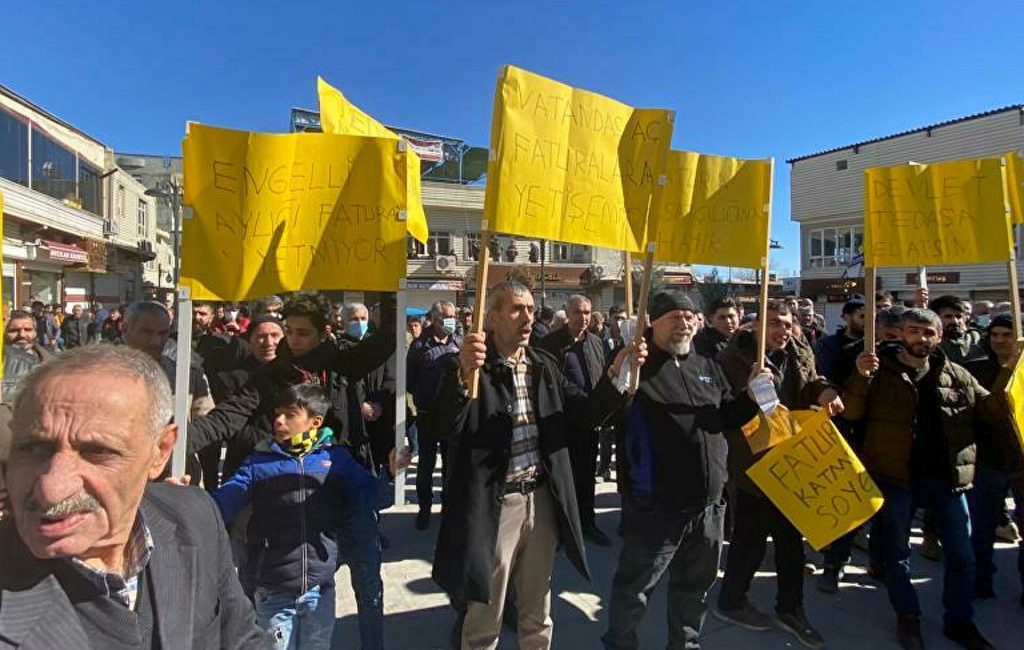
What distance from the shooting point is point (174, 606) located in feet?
4.21

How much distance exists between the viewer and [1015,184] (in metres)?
4.06

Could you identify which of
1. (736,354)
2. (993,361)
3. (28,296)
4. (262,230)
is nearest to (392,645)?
(262,230)

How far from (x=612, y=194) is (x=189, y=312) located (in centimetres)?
205

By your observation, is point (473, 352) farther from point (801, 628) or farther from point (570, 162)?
point (801, 628)

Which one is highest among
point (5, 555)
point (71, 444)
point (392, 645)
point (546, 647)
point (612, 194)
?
point (612, 194)

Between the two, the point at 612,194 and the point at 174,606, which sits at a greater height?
the point at 612,194

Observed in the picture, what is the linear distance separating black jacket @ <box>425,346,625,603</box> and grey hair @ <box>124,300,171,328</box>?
79.3 inches

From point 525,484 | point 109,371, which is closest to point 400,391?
point 525,484

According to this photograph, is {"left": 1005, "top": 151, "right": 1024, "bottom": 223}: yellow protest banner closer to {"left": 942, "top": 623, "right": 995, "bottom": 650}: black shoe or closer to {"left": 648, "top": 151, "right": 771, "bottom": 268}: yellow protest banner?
{"left": 648, "top": 151, "right": 771, "bottom": 268}: yellow protest banner

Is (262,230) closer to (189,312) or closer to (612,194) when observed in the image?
(189,312)

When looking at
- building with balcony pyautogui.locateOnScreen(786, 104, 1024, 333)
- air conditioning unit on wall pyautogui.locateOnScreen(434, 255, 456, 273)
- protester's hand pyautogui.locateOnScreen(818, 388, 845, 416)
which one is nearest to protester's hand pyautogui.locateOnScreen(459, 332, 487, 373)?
protester's hand pyautogui.locateOnScreen(818, 388, 845, 416)

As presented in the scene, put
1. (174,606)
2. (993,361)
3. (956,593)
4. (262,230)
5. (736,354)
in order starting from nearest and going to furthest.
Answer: (174,606) < (262,230) < (956,593) < (736,354) < (993,361)

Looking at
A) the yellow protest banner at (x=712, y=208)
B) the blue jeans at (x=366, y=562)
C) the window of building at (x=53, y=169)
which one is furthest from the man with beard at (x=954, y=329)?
the window of building at (x=53, y=169)

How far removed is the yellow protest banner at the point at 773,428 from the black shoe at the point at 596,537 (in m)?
1.91
